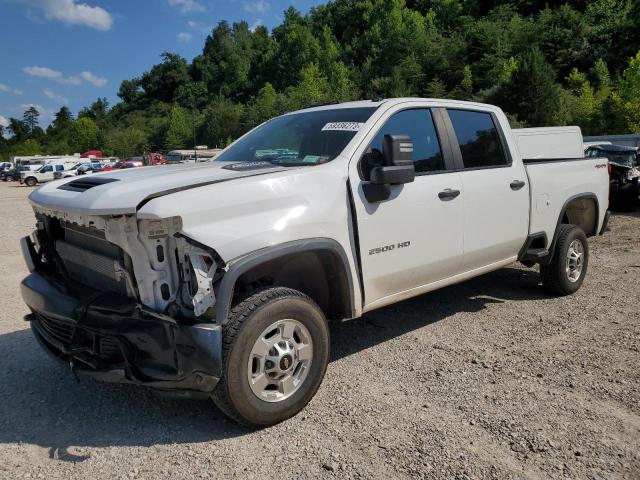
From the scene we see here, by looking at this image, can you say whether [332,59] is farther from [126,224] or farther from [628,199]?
[126,224]

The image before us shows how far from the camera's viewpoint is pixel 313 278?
373 centimetres

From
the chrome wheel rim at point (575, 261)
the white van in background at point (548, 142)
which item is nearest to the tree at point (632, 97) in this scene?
the white van in background at point (548, 142)

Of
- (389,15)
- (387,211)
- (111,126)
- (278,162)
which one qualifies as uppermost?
(389,15)

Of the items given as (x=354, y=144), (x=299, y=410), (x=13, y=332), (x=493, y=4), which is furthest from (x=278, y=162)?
(x=493, y=4)

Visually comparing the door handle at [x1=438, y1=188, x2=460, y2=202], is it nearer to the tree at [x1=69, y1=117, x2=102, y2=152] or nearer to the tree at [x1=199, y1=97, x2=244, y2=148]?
the tree at [x1=199, y1=97, x2=244, y2=148]

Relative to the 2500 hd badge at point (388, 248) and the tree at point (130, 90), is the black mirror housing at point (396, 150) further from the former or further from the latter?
the tree at point (130, 90)

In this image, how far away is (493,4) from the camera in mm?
113000

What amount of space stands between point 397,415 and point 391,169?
158 centimetres

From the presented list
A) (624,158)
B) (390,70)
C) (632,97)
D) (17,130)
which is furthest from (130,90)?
(624,158)

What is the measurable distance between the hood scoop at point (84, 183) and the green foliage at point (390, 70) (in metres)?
45.4

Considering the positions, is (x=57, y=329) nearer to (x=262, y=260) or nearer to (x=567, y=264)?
(x=262, y=260)

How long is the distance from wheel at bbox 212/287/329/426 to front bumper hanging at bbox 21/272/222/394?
0.13 m

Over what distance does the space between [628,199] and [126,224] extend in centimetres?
1281

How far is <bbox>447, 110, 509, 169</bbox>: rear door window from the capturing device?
15.1 feet
